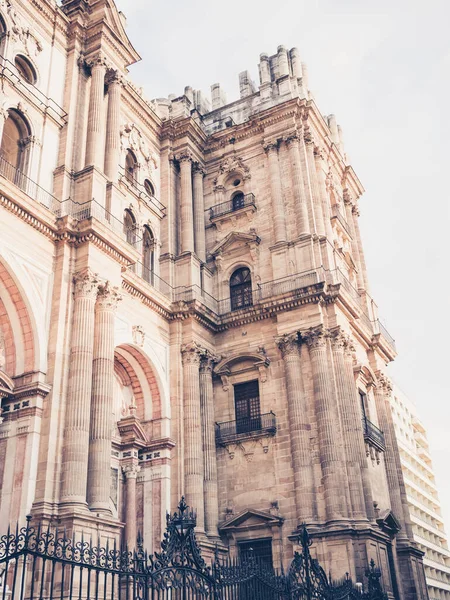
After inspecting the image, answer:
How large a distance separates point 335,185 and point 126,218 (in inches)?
448

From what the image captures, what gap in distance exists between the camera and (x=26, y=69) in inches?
912

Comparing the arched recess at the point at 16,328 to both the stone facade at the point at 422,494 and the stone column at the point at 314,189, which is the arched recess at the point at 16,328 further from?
the stone facade at the point at 422,494

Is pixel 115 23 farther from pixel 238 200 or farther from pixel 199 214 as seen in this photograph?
pixel 238 200

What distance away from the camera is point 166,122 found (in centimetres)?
3047

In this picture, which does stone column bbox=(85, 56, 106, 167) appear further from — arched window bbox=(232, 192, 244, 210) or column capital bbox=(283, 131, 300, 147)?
column capital bbox=(283, 131, 300, 147)

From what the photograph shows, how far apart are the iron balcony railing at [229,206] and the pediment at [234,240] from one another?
1245mm

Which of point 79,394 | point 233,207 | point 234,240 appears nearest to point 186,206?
point 233,207

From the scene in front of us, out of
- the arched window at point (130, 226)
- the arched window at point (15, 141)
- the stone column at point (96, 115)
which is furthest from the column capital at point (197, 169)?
the arched window at point (15, 141)

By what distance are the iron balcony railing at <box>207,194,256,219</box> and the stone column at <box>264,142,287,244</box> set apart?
1.22m

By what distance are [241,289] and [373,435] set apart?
7976 millimetres

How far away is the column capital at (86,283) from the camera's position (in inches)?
801

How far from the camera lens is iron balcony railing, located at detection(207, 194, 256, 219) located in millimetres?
29719

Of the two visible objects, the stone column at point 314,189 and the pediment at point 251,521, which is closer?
the pediment at point 251,521

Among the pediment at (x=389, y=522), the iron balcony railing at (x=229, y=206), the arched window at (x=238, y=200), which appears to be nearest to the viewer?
the pediment at (x=389, y=522)
